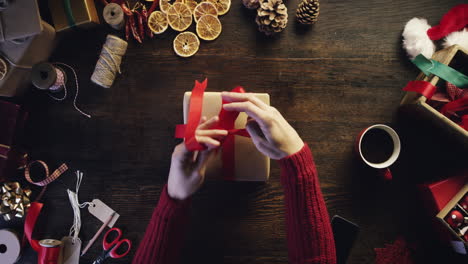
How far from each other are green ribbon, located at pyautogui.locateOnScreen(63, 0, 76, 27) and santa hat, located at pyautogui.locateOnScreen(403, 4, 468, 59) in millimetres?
1265

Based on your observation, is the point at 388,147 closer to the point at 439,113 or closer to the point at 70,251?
the point at 439,113

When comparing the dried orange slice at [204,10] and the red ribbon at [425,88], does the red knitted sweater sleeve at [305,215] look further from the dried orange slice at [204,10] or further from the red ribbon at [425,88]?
A: the dried orange slice at [204,10]

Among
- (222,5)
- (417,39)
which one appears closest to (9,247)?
(222,5)

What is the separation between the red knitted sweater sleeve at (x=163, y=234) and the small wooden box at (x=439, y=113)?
84 centimetres

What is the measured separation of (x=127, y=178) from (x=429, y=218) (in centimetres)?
116

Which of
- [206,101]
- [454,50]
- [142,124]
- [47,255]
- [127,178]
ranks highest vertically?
[454,50]

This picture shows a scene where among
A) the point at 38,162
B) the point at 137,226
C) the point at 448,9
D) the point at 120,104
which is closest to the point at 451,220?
the point at 448,9

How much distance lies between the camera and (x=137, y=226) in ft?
3.40

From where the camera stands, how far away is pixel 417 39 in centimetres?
105

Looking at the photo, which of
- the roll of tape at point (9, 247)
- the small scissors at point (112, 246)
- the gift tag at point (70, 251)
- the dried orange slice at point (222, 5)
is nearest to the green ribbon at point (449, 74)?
the dried orange slice at point (222, 5)

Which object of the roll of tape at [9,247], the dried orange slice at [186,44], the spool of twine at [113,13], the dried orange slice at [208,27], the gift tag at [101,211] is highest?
the spool of twine at [113,13]

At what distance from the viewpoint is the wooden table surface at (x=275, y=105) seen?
1.04 metres

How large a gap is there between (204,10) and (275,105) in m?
0.46

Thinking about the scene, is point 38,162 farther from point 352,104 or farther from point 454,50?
point 454,50
